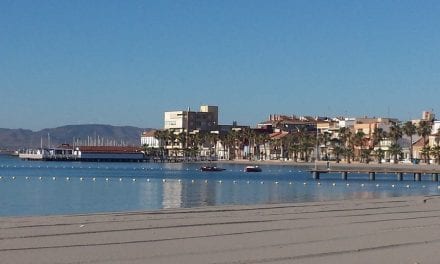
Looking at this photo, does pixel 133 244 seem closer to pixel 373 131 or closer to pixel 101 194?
pixel 101 194

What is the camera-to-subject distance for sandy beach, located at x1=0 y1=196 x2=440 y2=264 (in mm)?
19266

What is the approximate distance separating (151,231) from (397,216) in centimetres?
1148

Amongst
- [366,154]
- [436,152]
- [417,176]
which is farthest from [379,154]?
[417,176]

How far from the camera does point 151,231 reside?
24953 millimetres

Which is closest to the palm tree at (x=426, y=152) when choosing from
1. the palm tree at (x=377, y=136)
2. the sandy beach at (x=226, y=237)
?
the palm tree at (x=377, y=136)

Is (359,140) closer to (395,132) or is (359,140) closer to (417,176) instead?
(395,132)

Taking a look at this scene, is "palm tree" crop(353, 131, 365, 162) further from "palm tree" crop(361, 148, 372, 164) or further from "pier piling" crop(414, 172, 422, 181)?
"pier piling" crop(414, 172, 422, 181)

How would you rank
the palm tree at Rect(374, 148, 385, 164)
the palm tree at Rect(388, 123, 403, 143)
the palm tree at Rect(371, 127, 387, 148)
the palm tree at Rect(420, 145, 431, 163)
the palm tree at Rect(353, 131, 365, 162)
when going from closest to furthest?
1. the palm tree at Rect(420, 145, 431, 163)
2. the palm tree at Rect(374, 148, 385, 164)
3. the palm tree at Rect(388, 123, 403, 143)
4. the palm tree at Rect(371, 127, 387, 148)
5. the palm tree at Rect(353, 131, 365, 162)

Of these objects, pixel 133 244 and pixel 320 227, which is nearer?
pixel 133 244

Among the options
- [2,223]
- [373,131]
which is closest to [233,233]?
[2,223]

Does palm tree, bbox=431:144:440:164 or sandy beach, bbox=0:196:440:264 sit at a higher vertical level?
palm tree, bbox=431:144:440:164

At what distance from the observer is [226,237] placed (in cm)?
2350

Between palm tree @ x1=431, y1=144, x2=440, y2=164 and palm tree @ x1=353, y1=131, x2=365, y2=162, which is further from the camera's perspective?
palm tree @ x1=353, y1=131, x2=365, y2=162

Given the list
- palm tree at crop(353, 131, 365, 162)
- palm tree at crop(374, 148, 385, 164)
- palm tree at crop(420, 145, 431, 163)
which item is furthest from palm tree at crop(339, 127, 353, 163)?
palm tree at crop(420, 145, 431, 163)
